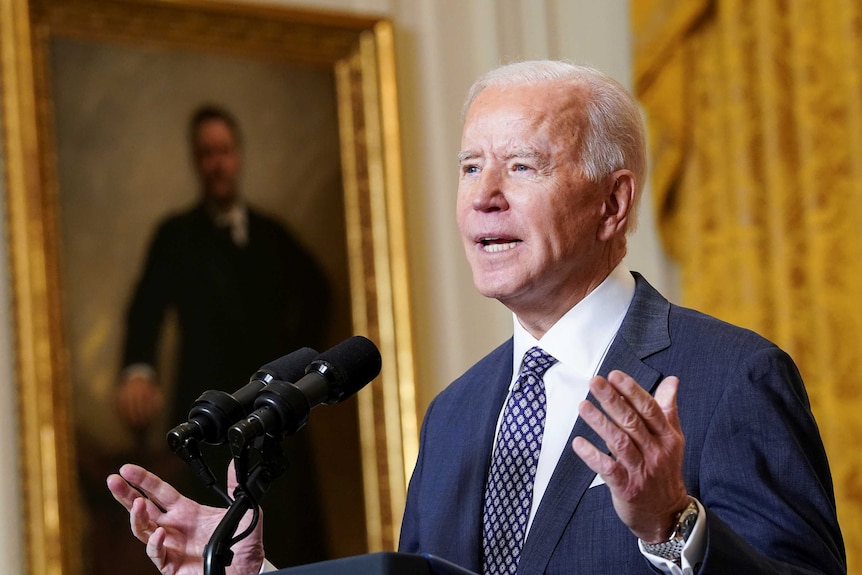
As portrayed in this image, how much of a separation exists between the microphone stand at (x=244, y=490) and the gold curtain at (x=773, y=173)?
10.7 ft

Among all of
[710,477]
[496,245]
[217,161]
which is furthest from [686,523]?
[217,161]

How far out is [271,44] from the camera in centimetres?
468

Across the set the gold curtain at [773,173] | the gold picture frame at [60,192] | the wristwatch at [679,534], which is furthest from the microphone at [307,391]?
the gold curtain at [773,173]

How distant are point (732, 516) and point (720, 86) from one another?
3179mm

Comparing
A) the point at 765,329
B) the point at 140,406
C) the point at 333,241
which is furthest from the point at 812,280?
the point at 140,406

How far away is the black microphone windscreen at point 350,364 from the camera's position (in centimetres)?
219

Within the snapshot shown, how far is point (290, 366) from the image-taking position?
7.29 ft

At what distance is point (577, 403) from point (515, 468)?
19 cm

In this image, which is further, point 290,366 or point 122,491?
point 122,491

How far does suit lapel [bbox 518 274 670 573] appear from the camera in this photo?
7.96 feet

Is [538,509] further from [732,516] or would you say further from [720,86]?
Answer: [720,86]

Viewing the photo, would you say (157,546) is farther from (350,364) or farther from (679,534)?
(679,534)

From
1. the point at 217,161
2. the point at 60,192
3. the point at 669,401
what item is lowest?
the point at 669,401

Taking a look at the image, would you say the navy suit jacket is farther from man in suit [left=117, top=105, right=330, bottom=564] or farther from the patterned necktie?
man in suit [left=117, top=105, right=330, bottom=564]
